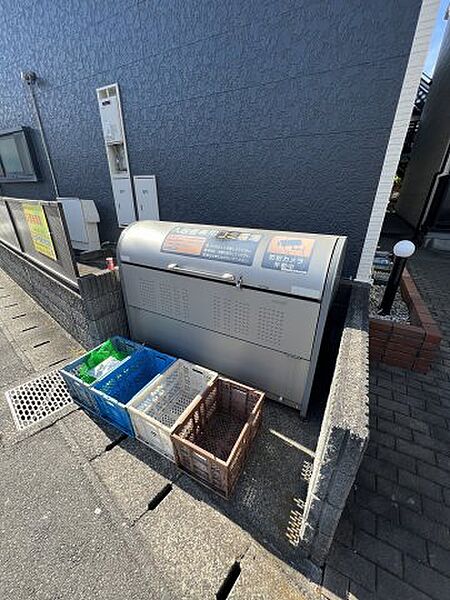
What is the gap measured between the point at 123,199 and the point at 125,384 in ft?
12.1

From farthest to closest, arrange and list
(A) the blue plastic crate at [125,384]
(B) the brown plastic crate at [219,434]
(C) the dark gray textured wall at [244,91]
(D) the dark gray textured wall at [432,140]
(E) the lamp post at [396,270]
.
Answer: (D) the dark gray textured wall at [432,140]
(E) the lamp post at [396,270]
(C) the dark gray textured wall at [244,91]
(A) the blue plastic crate at [125,384]
(B) the brown plastic crate at [219,434]

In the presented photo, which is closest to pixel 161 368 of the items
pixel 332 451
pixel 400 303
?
pixel 332 451

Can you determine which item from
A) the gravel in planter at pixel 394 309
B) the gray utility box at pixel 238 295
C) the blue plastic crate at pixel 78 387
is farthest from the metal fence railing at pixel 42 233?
the gravel in planter at pixel 394 309

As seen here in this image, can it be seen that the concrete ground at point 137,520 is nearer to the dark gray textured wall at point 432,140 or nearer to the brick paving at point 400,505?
the brick paving at point 400,505

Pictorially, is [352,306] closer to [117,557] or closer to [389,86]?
[389,86]

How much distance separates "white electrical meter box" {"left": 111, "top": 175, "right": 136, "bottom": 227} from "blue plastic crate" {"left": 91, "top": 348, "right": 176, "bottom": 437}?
3.20 meters

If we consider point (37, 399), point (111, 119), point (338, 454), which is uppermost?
point (111, 119)

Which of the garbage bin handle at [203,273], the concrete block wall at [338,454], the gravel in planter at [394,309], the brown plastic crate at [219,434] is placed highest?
the garbage bin handle at [203,273]

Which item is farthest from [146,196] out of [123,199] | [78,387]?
[78,387]

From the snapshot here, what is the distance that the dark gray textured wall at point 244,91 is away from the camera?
2508 millimetres

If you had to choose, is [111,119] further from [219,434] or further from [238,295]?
[219,434]

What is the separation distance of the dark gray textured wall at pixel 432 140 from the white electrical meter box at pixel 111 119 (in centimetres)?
799

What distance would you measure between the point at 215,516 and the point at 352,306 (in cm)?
206

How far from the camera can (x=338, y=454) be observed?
4.07ft
